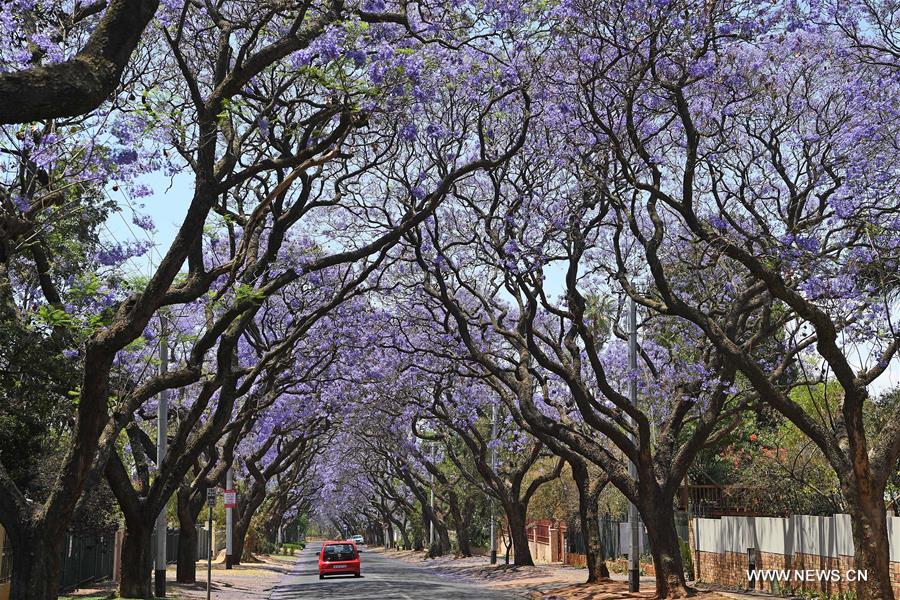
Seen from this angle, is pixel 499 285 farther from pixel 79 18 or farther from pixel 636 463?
pixel 79 18

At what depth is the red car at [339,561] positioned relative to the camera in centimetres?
3747

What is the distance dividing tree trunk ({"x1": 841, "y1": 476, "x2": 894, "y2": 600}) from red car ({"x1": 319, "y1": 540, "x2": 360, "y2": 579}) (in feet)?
82.7

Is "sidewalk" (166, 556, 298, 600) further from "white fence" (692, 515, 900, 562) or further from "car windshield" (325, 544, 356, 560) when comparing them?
"white fence" (692, 515, 900, 562)

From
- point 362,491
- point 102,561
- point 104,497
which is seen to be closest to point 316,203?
A: point 104,497

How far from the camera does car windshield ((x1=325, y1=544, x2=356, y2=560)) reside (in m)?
37.8

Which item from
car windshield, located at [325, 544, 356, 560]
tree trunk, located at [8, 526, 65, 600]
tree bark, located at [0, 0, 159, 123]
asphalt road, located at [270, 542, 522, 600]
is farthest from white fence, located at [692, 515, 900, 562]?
tree bark, located at [0, 0, 159, 123]

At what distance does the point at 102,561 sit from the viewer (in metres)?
31.9

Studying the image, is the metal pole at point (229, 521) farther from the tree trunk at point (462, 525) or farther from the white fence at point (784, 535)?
the white fence at point (784, 535)

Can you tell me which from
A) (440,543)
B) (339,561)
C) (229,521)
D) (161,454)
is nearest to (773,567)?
(161,454)

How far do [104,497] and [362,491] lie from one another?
5604cm

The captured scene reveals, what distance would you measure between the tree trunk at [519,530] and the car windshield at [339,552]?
19.6 feet

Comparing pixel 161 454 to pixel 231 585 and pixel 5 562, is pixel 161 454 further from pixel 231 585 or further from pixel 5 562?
pixel 231 585
